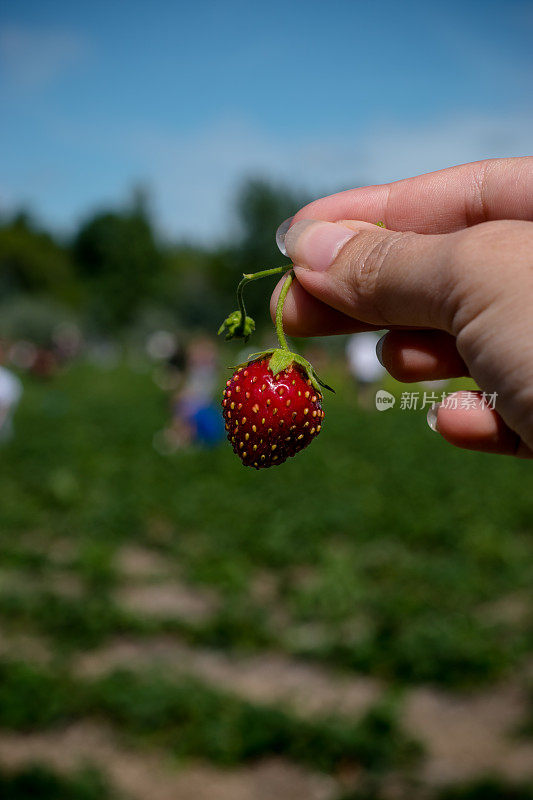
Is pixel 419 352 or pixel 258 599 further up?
pixel 258 599

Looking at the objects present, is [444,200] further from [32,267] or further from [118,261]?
[118,261]

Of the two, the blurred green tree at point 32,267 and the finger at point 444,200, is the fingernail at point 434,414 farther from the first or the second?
the blurred green tree at point 32,267

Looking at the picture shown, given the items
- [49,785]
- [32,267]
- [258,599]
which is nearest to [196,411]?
[258,599]

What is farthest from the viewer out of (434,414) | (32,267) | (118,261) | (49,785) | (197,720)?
(118,261)

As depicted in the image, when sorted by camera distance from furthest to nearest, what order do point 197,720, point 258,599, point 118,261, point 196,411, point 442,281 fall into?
point 118,261
point 196,411
point 258,599
point 197,720
point 442,281

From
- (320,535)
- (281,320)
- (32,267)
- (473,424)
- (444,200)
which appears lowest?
(473,424)

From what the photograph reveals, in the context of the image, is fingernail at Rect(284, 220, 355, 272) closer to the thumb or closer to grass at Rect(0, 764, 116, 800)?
the thumb
